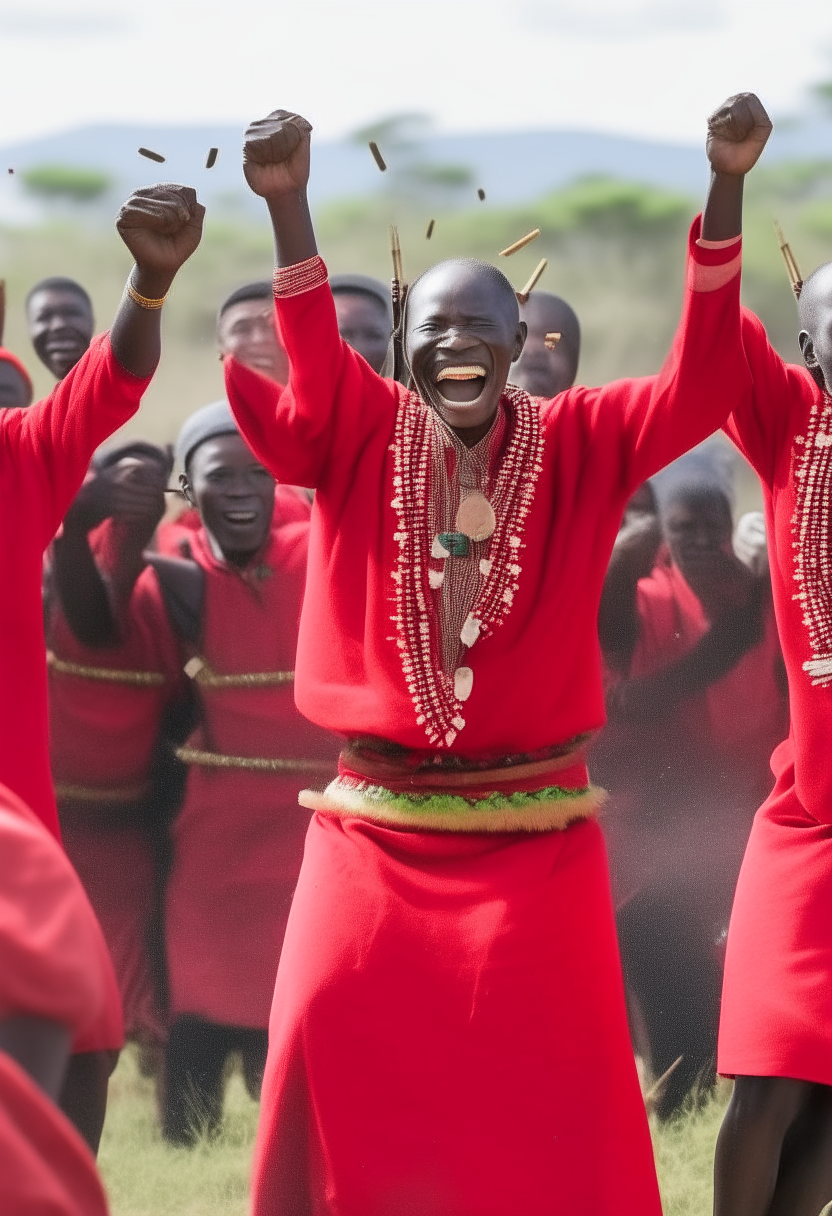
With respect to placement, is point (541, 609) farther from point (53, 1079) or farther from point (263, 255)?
point (263, 255)

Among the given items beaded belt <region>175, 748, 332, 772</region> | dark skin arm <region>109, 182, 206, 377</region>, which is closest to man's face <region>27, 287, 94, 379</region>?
beaded belt <region>175, 748, 332, 772</region>

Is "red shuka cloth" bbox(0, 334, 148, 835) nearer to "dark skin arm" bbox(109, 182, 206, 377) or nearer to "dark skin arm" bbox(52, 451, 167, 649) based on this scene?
"dark skin arm" bbox(109, 182, 206, 377)

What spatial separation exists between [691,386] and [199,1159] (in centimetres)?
295

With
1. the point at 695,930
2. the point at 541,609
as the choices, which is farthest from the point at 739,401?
the point at 695,930

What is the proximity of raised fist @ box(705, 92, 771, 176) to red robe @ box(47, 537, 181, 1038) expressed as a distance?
2.57 m

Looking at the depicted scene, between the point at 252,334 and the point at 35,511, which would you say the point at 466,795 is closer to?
the point at 35,511

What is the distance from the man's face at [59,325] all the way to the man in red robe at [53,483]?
1.63 meters

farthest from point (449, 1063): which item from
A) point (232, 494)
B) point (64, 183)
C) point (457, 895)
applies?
point (64, 183)

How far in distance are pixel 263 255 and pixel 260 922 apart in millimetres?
2045

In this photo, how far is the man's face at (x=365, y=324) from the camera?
5.93 meters

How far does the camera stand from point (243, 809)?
5.75 m

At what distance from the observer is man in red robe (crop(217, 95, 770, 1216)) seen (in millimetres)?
3803

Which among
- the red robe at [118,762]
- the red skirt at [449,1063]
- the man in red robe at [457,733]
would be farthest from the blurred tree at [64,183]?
the red skirt at [449,1063]

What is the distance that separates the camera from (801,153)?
20.5ft
